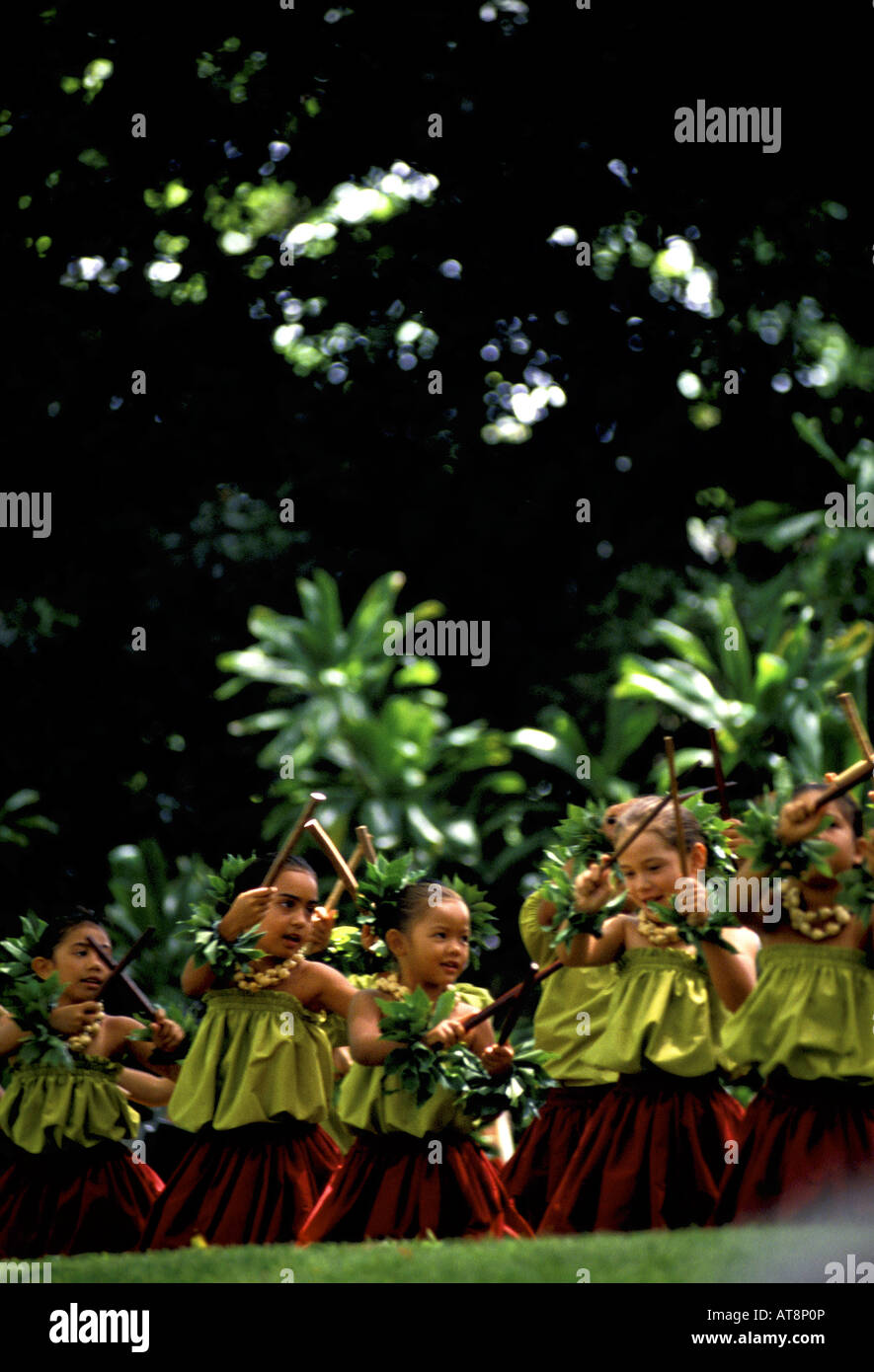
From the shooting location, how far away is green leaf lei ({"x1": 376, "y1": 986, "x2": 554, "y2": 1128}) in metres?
5.02

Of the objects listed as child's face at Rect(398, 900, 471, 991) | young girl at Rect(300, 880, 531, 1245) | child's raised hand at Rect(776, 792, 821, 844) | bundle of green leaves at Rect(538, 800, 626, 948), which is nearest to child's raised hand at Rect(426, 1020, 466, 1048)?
young girl at Rect(300, 880, 531, 1245)

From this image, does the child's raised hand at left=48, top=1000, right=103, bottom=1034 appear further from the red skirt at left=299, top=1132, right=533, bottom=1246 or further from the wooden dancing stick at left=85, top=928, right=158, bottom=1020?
the red skirt at left=299, top=1132, right=533, bottom=1246

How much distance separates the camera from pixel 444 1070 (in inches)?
199

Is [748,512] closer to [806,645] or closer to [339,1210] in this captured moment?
[806,645]

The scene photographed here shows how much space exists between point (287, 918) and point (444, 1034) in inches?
35.2

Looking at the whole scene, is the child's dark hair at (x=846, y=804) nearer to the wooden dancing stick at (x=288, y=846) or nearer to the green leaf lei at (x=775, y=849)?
the green leaf lei at (x=775, y=849)

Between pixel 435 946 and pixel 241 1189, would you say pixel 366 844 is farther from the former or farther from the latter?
pixel 241 1189

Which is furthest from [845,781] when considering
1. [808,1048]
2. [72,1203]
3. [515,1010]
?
[72,1203]

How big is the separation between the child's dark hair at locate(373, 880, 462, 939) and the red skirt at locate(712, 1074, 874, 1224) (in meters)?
1.14

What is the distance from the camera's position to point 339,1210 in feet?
17.0

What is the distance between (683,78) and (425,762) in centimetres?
394

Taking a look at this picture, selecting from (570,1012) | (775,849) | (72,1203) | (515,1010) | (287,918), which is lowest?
(72,1203)
